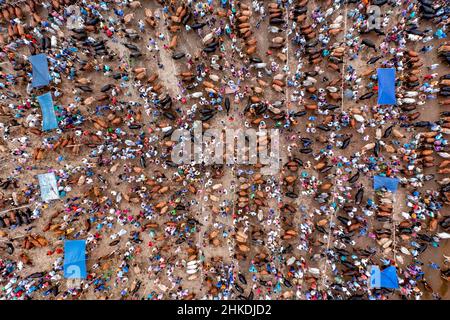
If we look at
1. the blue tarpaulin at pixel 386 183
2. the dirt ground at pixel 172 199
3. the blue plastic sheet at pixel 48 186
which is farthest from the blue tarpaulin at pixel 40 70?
the blue tarpaulin at pixel 386 183

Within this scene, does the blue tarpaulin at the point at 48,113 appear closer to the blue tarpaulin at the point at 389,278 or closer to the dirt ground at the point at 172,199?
the dirt ground at the point at 172,199

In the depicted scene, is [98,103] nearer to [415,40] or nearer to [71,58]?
[71,58]

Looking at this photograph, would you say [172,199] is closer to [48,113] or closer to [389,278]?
[48,113]

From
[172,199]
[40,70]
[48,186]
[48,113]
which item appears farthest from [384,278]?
[40,70]

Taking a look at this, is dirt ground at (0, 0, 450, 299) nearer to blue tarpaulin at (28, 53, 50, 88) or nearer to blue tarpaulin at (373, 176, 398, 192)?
blue tarpaulin at (373, 176, 398, 192)

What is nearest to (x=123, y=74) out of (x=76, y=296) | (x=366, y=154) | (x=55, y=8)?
(x=55, y=8)
